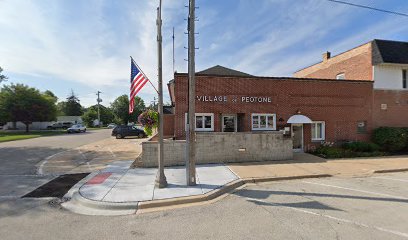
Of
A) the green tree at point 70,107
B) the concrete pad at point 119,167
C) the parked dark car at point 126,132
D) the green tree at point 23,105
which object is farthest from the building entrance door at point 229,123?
the green tree at point 70,107

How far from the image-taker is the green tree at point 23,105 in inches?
1658

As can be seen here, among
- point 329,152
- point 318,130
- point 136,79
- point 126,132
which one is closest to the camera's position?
point 136,79

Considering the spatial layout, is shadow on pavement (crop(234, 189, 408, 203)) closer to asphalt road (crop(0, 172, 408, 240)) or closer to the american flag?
asphalt road (crop(0, 172, 408, 240))

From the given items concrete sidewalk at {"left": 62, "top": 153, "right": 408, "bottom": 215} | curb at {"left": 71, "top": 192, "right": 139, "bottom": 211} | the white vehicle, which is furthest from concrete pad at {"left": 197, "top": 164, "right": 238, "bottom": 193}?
the white vehicle

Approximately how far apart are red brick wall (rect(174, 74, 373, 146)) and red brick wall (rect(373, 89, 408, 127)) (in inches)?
29.1

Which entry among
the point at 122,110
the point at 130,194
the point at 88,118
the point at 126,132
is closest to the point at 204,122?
the point at 130,194

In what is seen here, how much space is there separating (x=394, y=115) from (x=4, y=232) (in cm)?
2220

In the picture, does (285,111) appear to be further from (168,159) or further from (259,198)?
(259,198)

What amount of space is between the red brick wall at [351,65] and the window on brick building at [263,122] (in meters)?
8.40

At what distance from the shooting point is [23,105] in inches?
1666

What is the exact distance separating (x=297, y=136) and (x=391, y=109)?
768cm

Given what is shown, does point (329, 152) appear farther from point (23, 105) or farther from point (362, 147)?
point (23, 105)

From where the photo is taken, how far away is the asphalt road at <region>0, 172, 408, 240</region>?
498cm

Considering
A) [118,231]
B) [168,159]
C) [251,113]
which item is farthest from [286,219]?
[251,113]
